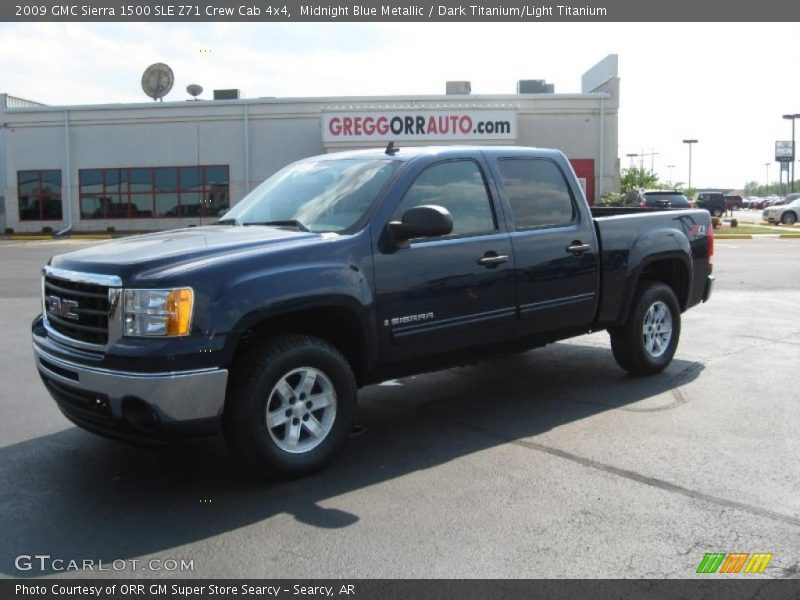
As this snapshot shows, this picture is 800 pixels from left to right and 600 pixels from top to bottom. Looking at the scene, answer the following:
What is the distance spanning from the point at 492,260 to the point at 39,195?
34.7 metres

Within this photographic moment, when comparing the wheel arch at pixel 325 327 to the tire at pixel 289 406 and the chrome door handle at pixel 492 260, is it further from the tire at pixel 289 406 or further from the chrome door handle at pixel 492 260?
the chrome door handle at pixel 492 260

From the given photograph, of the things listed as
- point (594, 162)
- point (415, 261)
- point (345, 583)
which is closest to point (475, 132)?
point (594, 162)

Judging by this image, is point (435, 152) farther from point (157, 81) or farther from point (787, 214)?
point (787, 214)

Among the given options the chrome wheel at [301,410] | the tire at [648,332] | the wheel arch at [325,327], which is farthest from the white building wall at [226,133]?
the chrome wheel at [301,410]

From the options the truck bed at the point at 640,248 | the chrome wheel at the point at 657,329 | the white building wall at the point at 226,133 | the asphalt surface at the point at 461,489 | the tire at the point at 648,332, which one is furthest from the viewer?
the white building wall at the point at 226,133

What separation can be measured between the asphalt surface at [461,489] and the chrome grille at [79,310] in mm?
885

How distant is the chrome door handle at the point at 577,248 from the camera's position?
20.3 feet

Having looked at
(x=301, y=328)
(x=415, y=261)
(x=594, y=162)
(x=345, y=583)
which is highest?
(x=594, y=162)

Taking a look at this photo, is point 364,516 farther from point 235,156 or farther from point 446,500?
point 235,156

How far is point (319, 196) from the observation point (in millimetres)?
5465

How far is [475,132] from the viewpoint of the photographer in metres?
32.0

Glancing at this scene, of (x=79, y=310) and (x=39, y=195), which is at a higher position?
(x=39, y=195)

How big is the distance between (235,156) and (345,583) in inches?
1261

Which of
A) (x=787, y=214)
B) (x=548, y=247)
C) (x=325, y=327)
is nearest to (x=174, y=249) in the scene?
(x=325, y=327)
